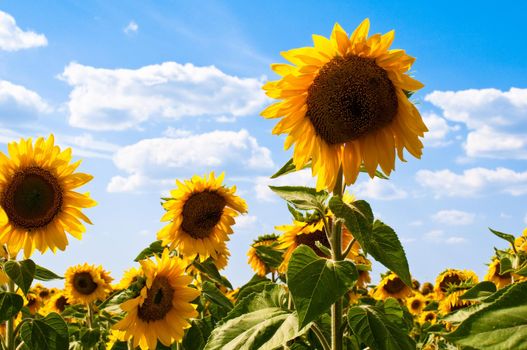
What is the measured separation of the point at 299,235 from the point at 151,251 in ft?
5.95

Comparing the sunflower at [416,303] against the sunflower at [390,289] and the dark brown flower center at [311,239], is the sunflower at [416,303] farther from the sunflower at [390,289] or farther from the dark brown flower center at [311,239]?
the dark brown flower center at [311,239]

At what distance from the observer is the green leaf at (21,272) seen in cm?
414

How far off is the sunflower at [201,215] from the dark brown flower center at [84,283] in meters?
3.96

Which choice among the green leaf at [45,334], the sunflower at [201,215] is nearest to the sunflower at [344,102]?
the green leaf at [45,334]

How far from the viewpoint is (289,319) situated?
9.72 feet

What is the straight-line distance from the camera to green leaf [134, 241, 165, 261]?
5.96 metres

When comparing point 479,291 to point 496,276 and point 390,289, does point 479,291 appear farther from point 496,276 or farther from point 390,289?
point 390,289

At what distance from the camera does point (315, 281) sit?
2727mm

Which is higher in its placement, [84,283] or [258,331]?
[84,283]

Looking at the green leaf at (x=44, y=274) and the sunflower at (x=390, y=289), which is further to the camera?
the sunflower at (x=390, y=289)

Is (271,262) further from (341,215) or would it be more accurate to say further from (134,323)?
(341,215)

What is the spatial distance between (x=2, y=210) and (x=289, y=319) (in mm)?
3073

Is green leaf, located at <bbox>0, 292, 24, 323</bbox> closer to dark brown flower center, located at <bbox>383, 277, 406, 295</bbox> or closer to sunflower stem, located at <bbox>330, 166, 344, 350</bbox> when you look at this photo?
sunflower stem, located at <bbox>330, 166, 344, 350</bbox>

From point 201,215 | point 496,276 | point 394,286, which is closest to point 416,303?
point 394,286
